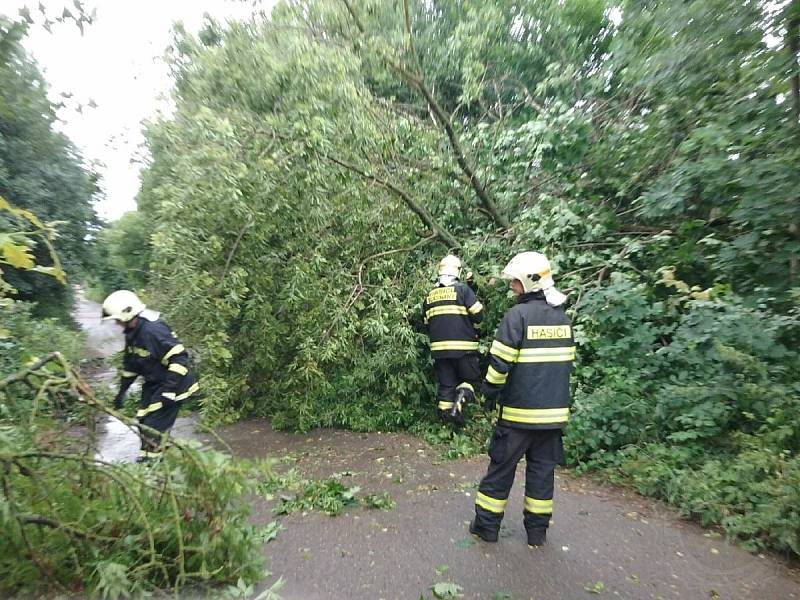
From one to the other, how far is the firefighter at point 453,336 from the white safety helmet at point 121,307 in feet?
8.90

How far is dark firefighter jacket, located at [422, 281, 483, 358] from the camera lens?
17.1 ft

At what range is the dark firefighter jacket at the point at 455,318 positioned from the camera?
17.1 feet

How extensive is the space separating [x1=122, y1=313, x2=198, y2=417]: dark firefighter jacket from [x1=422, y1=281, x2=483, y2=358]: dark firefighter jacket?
93.7 inches

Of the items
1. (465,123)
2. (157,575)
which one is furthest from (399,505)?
(465,123)

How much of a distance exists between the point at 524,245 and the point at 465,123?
3258 millimetres

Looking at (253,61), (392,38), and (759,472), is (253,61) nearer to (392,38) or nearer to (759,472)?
(392,38)

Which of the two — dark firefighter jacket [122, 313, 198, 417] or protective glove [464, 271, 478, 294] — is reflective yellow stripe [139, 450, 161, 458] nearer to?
dark firefighter jacket [122, 313, 198, 417]

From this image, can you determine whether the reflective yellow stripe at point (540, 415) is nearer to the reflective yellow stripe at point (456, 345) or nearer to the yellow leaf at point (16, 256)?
the reflective yellow stripe at point (456, 345)

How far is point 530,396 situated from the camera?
3285mm

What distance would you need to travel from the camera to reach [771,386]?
12.3 ft

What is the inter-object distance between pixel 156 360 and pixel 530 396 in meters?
3.08

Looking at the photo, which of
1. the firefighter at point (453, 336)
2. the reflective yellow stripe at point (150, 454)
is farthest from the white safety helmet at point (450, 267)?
the reflective yellow stripe at point (150, 454)

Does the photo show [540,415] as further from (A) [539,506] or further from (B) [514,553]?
(B) [514,553]

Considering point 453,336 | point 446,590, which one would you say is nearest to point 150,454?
point 446,590
